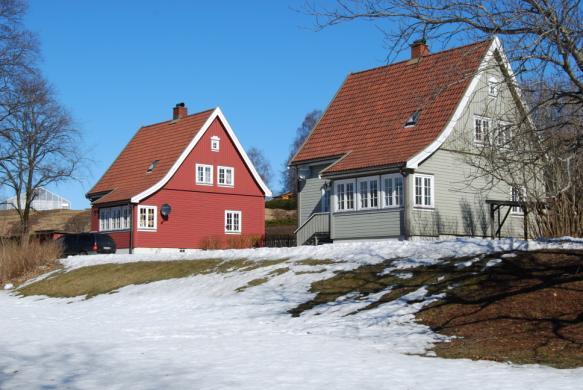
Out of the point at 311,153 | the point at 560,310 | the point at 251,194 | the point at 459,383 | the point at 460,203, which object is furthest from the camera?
the point at 251,194

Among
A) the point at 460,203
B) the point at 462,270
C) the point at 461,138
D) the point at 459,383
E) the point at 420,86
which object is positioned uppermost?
the point at 420,86

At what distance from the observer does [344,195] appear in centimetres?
3183

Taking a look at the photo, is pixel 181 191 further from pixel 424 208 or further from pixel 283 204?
pixel 283 204

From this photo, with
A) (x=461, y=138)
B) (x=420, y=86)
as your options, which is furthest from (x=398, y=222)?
(x=420, y=86)

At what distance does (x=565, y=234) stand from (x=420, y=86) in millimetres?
12889

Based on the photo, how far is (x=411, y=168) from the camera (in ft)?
95.7

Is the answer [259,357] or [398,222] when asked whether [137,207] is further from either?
[259,357]

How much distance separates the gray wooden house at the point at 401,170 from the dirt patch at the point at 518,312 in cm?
1147

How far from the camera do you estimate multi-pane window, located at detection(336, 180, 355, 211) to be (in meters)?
31.6

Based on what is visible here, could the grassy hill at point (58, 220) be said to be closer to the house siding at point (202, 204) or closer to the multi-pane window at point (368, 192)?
the house siding at point (202, 204)

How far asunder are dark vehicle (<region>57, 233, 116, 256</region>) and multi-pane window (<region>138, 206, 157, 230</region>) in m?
3.15

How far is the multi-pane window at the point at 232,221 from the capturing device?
45.3 metres

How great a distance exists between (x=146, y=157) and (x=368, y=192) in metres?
19.2

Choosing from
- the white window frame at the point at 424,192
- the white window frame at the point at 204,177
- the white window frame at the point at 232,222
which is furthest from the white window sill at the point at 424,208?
the white window frame at the point at 232,222
